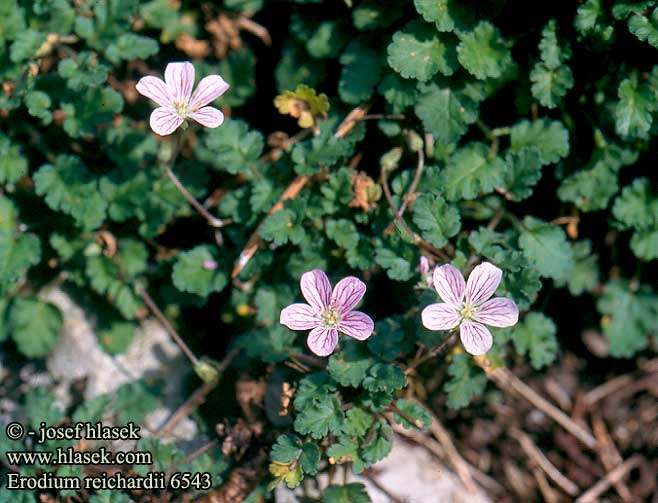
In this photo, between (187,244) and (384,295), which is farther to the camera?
(187,244)

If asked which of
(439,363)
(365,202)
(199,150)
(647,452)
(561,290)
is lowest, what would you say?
(647,452)

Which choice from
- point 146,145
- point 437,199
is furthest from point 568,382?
point 146,145

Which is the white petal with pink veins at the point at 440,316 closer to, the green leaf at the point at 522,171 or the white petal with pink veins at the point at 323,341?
the white petal with pink veins at the point at 323,341

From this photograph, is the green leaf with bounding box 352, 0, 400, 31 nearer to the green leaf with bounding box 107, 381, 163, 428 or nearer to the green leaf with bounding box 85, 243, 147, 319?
the green leaf with bounding box 85, 243, 147, 319

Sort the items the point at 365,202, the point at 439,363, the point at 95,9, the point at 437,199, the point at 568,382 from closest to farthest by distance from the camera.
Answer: the point at 437,199 → the point at 365,202 → the point at 95,9 → the point at 439,363 → the point at 568,382

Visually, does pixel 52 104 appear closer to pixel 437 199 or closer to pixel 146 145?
pixel 146 145

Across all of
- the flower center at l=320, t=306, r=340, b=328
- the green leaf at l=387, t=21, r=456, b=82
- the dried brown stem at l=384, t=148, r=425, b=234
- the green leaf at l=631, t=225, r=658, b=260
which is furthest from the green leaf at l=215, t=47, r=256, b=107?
the green leaf at l=631, t=225, r=658, b=260
